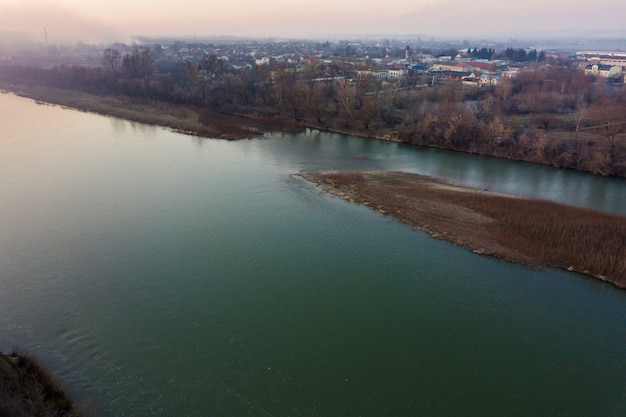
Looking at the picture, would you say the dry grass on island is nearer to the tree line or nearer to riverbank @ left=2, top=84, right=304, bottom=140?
the tree line

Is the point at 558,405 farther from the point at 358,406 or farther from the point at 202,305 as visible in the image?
the point at 202,305

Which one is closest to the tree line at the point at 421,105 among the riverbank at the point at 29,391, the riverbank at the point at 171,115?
the riverbank at the point at 171,115

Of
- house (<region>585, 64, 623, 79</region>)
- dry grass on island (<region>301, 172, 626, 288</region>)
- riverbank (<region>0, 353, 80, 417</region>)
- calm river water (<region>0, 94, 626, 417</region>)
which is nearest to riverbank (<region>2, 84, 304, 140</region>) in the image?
calm river water (<region>0, 94, 626, 417</region>)

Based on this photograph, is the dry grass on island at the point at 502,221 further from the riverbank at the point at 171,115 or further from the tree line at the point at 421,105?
the riverbank at the point at 171,115

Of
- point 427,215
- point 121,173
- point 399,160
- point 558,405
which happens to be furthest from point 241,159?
point 558,405

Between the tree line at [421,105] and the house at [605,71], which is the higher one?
the house at [605,71]

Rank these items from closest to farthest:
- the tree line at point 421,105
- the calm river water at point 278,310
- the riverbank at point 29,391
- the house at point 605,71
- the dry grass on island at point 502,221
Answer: the riverbank at point 29,391, the calm river water at point 278,310, the dry grass on island at point 502,221, the tree line at point 421,105, the house at point 605,71
